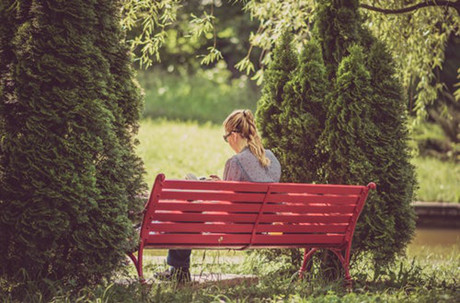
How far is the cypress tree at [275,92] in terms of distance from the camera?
665cm

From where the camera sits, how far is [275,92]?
6.68 metres

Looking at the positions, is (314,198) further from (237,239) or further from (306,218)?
(237,239)

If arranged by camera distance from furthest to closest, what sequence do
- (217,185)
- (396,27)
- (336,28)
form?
(396,27) → (336,28) → (217,185)

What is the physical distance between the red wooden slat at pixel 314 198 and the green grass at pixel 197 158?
22.8 ft

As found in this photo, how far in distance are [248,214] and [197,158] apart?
30.9 feet

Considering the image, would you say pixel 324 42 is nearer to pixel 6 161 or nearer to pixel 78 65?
pixel 78 65

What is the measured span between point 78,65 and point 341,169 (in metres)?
2.40

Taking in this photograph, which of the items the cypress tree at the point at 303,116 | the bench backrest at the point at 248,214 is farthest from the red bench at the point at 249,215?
the cypress tree at the point at 303,116

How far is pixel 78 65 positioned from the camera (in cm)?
506

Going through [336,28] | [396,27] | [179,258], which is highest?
[336,28]

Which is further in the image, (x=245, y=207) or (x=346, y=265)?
(x=346, y=265)

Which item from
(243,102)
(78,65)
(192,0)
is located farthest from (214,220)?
(192,0)

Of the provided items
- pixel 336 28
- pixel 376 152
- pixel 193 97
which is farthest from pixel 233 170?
pixel 193 97

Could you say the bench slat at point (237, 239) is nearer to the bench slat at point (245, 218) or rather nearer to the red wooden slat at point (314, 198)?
the bench slat at point (245, 218)
